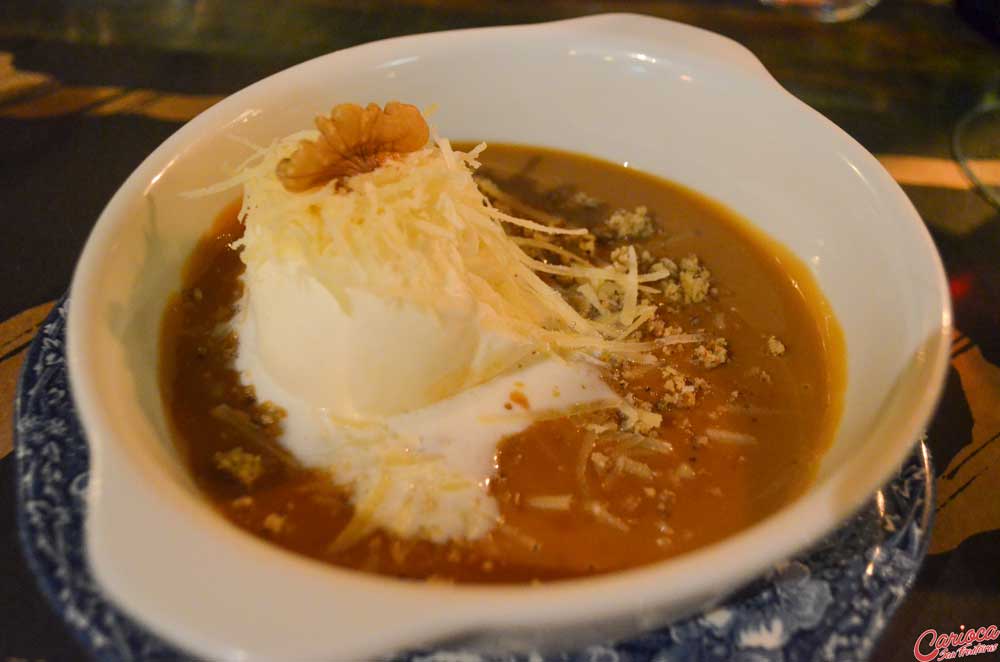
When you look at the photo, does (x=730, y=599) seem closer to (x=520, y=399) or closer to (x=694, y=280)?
(x=520, y=399)

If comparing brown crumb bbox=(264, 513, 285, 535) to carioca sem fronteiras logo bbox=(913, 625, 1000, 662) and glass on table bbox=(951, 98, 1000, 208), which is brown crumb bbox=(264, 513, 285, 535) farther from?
glass on table bbox=(951, 98, 1000, 208)

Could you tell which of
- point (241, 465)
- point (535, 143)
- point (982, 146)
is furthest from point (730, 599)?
point (982, 146)

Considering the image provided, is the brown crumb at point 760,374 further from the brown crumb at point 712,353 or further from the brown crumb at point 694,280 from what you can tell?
the brown crumb at point 694,280

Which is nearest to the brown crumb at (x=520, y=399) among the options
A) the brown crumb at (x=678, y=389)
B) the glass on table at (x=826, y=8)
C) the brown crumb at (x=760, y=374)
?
the brown crumb at (x=678, y=389)

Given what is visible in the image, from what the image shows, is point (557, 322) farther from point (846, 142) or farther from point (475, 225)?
point (846, 142)

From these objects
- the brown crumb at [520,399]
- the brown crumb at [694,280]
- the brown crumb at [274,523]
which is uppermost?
the brown crumb at [694,280]

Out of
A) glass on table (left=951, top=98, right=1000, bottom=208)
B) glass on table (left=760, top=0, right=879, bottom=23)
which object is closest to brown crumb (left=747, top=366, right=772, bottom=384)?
glass on table (left=951, top=98, right=1000, bottom=208)

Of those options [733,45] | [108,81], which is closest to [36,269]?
[108,81]
